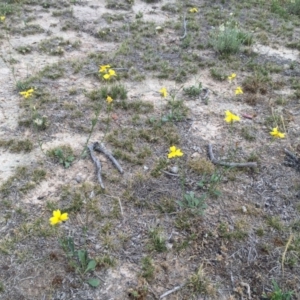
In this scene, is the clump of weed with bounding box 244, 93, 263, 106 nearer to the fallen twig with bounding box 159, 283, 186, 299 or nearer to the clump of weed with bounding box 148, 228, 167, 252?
the clump of weed with bounding box 148, 228, 167, 252

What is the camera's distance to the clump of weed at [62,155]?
3.41m

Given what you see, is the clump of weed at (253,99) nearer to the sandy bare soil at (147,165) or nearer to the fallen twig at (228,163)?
the sandy bare soil at (147,165)

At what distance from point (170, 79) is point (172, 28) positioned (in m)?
1.73

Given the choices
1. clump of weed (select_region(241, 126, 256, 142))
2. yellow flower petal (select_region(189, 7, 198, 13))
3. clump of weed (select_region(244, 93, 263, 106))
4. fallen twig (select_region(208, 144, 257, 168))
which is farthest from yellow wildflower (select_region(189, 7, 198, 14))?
fallen twig (select_region(208, 144, 257, 168))

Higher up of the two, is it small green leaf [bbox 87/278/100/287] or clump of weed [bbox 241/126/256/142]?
clump of weed [bbox 241/126/256/142]

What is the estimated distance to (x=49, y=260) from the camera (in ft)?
8.57

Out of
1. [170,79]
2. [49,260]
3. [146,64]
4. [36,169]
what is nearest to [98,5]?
[146,64]

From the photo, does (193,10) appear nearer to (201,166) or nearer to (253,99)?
(253,99)

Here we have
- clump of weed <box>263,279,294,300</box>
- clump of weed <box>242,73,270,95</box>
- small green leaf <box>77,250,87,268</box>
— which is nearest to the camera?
clump of weed <box>263,279,294,300</box>

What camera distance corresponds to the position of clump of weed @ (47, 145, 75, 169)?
341 cm

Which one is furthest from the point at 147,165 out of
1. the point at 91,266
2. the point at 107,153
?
the point at 91,266

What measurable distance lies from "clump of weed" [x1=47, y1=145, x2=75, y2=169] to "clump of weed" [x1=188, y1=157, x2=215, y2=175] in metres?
1.07

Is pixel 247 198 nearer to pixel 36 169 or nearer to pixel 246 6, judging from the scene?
pixel 36 169

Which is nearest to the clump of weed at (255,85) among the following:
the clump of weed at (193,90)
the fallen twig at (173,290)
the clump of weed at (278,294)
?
the clump of weed at (193,90)
